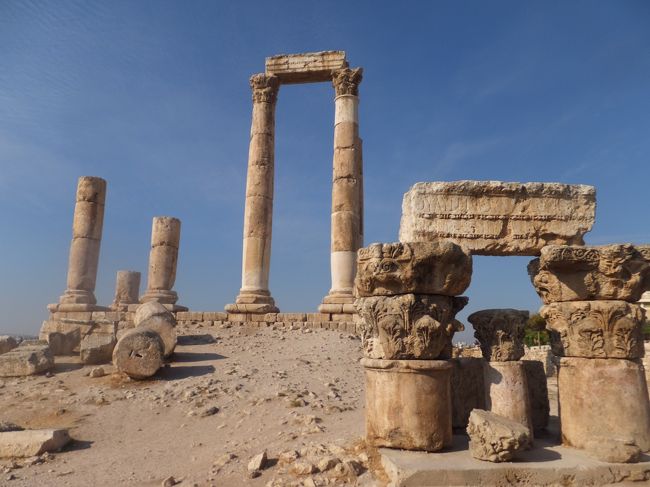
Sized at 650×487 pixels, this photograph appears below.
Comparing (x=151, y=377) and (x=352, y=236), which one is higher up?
(x=352, y=236)

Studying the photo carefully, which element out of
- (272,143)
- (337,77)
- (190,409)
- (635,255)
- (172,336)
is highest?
(337,77)

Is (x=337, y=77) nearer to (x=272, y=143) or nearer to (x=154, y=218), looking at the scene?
(x=272, y=143)

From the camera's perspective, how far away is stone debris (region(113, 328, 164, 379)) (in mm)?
9977

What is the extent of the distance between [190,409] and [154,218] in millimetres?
12507

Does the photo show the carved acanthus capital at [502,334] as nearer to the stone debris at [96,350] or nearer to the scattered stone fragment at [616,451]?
the scattered stone fragment at [616,451]

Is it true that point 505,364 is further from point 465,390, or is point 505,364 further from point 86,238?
point 86,238

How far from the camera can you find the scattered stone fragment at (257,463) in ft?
17.0

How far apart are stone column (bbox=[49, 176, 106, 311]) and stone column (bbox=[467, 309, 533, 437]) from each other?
1799 centimetres

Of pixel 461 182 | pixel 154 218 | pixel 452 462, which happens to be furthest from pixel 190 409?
pixel 154 218

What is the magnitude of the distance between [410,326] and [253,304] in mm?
12576

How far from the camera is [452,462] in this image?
434 cm

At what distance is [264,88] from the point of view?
1895 centimetres

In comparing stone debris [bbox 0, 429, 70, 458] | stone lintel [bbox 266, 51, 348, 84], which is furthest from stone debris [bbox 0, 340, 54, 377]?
stone lintel [bbox 266, 51, 348, 84]

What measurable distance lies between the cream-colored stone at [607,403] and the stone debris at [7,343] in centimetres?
1415
